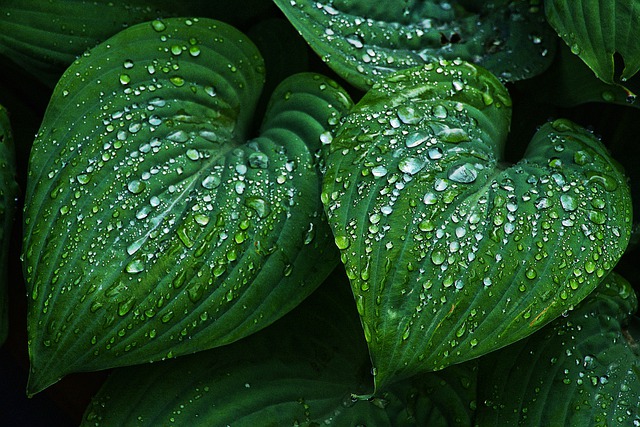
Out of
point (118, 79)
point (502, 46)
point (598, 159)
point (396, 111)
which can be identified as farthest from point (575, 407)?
point (118, 79)

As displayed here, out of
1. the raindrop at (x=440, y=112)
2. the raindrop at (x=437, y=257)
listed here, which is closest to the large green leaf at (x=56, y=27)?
the raindrop at (x=440, y=112)

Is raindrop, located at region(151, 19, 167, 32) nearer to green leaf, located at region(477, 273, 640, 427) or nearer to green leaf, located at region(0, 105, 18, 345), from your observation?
green leaf, located at region(0, 105, 18, 345)

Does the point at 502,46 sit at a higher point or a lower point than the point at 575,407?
higher

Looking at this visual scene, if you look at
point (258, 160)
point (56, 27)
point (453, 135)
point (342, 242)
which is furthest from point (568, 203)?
point (56, 27)

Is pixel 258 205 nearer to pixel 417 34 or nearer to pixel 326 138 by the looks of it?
pixel 326 138

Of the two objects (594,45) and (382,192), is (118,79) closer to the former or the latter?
(382,192)

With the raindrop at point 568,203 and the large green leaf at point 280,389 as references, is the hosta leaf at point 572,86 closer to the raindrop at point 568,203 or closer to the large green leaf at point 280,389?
the raindrop at point 568,203

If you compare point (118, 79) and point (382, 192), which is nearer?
point (382, 192)

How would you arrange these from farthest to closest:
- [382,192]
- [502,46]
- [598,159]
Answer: [502,46], [598,159], [382,192]
